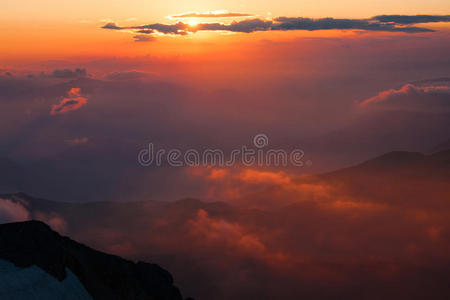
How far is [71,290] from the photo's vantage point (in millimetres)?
56969

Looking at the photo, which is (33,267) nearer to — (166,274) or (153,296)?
(153,296)

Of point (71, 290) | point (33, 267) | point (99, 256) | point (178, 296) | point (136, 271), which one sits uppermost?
point (33, 267)

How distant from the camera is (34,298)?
51.6 metres

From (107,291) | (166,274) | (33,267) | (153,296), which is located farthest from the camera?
(166,274)

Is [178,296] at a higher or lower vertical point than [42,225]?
lower

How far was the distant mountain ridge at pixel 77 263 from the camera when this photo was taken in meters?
57.5

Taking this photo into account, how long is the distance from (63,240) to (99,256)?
23.8 ft

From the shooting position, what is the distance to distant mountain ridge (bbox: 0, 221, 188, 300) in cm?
5750

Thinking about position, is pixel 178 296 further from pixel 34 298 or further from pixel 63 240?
pixel 34 298

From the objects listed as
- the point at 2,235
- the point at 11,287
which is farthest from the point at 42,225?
the point at 11,287

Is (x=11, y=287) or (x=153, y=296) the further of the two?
(x=153, y=296)

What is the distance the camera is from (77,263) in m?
62.5

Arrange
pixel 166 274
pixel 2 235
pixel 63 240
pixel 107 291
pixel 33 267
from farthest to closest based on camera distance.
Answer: pixel 166 274, pixel 63 240, pixel 107 291, pixel 2 235, pixel 33 267

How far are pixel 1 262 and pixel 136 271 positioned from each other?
115 ft
